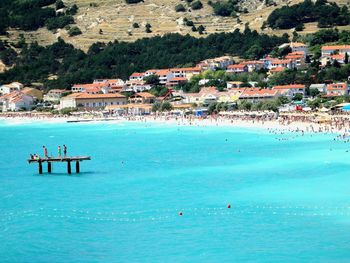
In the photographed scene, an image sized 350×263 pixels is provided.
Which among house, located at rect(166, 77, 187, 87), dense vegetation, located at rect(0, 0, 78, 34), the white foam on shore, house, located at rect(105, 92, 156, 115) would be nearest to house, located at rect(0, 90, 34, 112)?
the white foam on shore

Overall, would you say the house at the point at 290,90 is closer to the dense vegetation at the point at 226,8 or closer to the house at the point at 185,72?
the house at the point at 185,72

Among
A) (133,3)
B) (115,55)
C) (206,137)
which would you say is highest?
(133,3)

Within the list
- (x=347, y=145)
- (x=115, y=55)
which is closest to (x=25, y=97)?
(x=115, y=55)

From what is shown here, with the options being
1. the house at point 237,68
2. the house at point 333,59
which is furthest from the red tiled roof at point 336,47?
the house at point 237,68

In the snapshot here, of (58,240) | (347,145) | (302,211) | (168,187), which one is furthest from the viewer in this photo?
(347,145)

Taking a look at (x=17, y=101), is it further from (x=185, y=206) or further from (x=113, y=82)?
(x=185, y=206)

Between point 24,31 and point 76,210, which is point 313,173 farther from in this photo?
point 24,31
